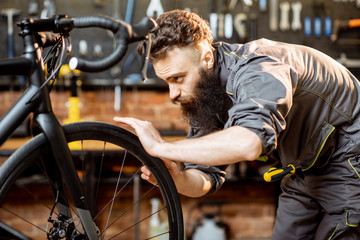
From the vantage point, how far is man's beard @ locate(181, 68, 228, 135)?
1.31 meters

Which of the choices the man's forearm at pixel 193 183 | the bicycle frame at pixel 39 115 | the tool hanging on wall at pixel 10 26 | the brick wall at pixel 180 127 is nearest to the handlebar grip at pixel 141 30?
the bicycle frame at pixel 39 115

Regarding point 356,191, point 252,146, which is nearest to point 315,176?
point 356,191

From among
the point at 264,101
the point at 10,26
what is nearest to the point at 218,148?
the point at 264,101

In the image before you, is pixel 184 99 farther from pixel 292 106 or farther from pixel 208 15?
pixel 208 15

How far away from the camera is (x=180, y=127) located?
10.4 ft

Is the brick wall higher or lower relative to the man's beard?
lower

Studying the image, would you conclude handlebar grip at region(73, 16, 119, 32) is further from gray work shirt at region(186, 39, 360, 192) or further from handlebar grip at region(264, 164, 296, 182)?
handlebar grip at region(264, 164, 296, 182)

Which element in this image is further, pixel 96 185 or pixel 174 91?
pixel 96 185

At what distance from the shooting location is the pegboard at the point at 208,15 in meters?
3.05

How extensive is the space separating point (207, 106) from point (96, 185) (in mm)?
1521

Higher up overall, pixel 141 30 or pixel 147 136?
pixel 141 30

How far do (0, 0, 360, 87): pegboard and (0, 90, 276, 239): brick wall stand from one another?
0.16 metres

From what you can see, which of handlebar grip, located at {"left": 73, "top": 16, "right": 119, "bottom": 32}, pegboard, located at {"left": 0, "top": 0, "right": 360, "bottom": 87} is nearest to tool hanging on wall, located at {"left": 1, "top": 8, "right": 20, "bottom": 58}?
pegboard, located at {"left": 0, "top": 0, "right": 360, "bottom": 87}

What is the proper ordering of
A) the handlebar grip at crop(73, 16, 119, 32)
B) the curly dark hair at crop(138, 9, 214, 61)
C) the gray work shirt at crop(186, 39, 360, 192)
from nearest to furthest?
the handlebar grip at crop(73, 16, 119, 32) < the gray work shirt at crop(186, 39, 360, 192) < the curly dark hair at crop(138, 9, 214, 61)
